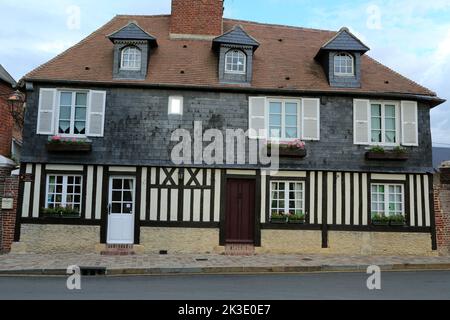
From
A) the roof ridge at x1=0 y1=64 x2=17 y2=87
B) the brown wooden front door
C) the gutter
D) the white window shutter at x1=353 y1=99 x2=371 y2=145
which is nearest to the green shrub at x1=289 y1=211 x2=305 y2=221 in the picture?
the brown wooden front door

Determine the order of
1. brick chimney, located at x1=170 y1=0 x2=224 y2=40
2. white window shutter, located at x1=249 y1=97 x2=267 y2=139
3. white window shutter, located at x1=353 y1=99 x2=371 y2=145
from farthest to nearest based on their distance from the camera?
brick chimney, located at x1=170 y1=0 x2=224 y2=40, white window shutter, located at x1=353 y1=99 x2=371 y2=145, white window shutter, located at x1=249 y1=97 x2=267 y2=139

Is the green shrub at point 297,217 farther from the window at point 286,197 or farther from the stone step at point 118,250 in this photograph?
the stone step at point 118,250

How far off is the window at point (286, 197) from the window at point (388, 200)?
2.33 m

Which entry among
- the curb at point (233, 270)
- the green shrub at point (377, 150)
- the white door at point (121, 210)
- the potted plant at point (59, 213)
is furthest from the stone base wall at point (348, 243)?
the potted plant at point (59, 213)

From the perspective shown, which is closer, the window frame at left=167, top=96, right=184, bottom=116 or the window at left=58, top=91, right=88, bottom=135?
the window at left=58, top=91, right=88, bottom=135

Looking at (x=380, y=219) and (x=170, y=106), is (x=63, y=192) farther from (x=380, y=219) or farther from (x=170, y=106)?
(x=380, y=219)

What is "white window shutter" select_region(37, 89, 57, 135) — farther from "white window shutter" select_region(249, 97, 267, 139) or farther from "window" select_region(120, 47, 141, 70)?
"white window shutter" select_region(249, 97, 267, 139)

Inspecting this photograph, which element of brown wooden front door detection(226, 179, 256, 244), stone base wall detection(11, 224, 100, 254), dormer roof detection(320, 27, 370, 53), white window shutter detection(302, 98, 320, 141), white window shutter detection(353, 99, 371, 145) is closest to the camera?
stone base wall detection(11, 224, 100, 254)

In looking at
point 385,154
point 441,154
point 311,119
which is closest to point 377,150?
point 385,154

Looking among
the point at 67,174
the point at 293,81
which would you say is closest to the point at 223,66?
the point at 293,81

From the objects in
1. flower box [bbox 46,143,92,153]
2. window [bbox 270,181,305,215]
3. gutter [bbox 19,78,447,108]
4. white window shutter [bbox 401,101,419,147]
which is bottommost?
window [bbox 270,181,305,215]

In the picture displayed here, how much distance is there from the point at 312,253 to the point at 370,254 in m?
1.82

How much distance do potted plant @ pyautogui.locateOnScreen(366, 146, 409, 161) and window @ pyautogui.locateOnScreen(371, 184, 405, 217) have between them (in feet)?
3.13

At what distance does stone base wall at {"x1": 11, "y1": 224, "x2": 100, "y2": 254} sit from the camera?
14.5 meters
